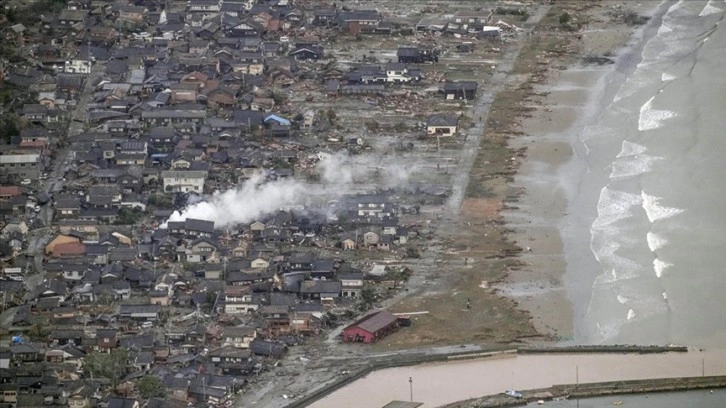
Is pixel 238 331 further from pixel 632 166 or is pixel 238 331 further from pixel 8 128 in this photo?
pixel 8 128

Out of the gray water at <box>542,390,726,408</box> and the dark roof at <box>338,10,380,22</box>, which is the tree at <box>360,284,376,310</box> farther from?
the dark roof at <box>338,10,380,22</box>

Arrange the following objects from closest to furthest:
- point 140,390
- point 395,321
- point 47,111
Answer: point 140,390 < point 395,321 < point 47,111

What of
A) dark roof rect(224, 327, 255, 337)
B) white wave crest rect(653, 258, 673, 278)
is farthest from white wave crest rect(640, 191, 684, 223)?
dark roof rect(224, 327, 255, 337)

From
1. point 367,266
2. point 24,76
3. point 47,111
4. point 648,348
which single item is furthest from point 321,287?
point 24,76

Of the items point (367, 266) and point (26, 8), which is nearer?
point (367, 266)

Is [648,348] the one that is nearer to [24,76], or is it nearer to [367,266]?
[367,266]

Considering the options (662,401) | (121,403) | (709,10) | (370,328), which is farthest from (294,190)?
(709,10)
